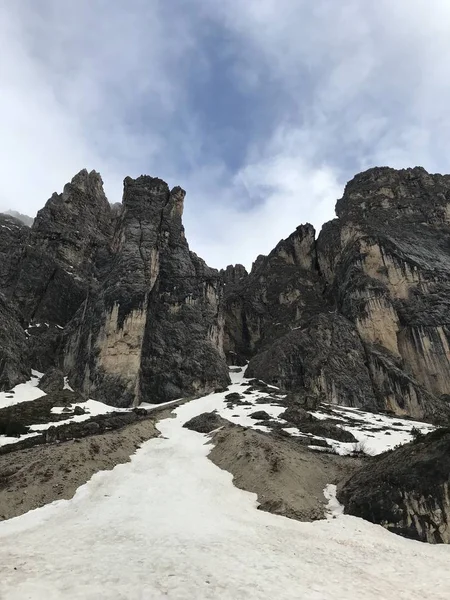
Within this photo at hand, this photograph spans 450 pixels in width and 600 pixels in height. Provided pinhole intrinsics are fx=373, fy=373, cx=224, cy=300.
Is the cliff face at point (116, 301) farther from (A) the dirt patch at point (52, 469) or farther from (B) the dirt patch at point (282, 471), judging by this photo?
(B) the dirt patch at point (282, 471)

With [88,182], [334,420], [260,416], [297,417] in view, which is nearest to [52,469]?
[260,416]

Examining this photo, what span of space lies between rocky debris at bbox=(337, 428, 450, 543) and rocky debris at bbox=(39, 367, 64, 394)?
161 ft

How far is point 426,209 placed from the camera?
357 ft

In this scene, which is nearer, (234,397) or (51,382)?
(51,382)

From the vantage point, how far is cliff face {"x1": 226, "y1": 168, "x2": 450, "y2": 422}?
75.5m

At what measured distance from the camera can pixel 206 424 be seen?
36719 millimetres

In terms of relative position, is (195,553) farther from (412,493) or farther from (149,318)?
(149,318)

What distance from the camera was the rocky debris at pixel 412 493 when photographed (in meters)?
12.8

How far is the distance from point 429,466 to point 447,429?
2626 mm

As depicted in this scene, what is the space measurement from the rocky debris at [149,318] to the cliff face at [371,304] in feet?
56.4

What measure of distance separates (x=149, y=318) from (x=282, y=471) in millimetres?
63911

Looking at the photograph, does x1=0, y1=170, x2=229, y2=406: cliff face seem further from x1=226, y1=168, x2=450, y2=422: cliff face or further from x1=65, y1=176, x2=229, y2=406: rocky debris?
x1=226, y1=168, x2=450, y2=422: cliff face

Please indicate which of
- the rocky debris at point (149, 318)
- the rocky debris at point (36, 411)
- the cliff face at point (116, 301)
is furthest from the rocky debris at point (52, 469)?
the rocky debris at point (149, 318)

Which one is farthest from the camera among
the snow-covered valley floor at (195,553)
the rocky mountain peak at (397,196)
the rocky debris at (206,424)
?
the rocky mountain peak at (397,196)
